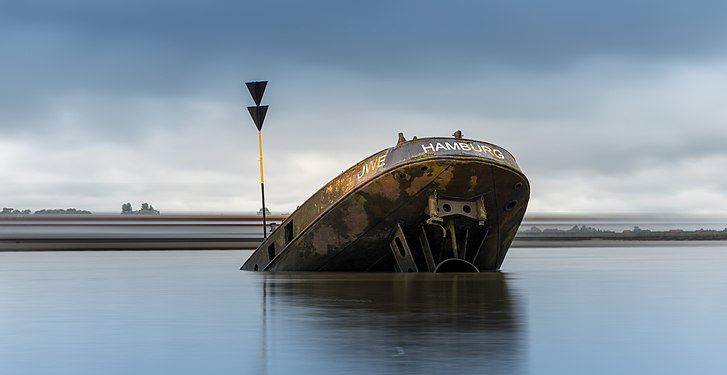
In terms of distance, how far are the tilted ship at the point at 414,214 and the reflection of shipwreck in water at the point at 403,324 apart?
1.95 meters

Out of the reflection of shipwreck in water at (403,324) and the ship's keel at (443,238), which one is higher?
the ship's keel at (443,238)

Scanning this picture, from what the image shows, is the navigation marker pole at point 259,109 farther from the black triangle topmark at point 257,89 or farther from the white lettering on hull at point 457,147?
the white lettering on hull at point 457,147

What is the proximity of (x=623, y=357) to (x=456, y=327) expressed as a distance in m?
1.99

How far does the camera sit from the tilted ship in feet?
58.3

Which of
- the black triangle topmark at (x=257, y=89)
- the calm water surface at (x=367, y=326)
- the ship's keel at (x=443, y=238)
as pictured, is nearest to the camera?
the calm water surface at (x=367, y=326)

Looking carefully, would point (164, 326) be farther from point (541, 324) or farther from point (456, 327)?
point (541, 324)

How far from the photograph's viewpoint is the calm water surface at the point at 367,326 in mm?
7422

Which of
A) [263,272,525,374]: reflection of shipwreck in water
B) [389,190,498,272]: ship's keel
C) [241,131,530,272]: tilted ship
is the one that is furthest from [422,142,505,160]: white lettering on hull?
[263,272,525,374]: reflection of shipwreck in water

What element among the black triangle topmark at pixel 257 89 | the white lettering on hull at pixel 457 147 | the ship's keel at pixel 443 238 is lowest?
the ship's keel at pixel 443 238

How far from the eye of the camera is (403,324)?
9742 mm

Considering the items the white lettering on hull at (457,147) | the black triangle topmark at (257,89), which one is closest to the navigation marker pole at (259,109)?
the black triangle topmark at (257,89)

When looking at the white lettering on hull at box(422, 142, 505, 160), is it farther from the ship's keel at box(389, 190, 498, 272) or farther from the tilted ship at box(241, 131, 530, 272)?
the ship's keel at box(389, 190, 498, 272)

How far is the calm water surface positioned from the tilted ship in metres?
1.44

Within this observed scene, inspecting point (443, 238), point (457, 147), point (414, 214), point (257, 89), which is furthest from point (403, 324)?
point (257, 89)
